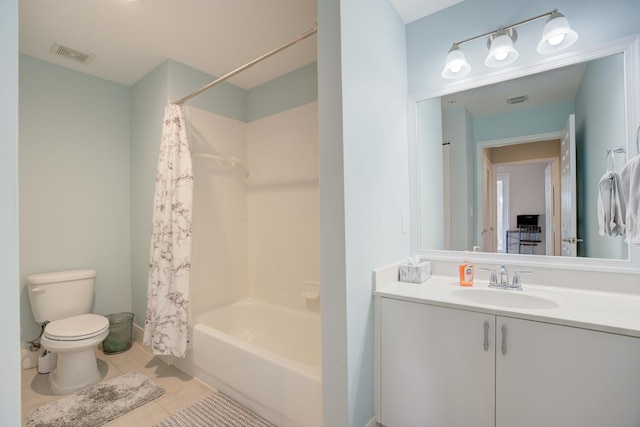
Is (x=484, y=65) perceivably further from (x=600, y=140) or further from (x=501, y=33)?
(x=600, y=140)

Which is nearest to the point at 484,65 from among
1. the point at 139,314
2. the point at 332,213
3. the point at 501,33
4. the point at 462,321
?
the point at 501,33

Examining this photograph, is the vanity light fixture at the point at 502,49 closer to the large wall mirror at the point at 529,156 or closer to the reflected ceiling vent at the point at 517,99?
the large wall mirror at the point at 529,156

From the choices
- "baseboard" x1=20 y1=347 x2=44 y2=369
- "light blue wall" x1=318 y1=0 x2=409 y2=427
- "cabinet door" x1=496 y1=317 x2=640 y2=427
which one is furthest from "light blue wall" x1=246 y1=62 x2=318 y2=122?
"baseboard" x1=20 y1=347 x2=44 y2=369

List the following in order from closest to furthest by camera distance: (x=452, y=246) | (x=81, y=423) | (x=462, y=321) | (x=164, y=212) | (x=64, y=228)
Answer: (x=462, y=321)
(x=81, y=423)
(x=452, y=246)
(x=164, y=212)
(x=64, y=228)

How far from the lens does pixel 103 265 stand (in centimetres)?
271

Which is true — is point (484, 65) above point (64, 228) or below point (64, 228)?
above

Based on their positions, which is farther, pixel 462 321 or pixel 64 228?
pixel 64 228

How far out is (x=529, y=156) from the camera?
169cm

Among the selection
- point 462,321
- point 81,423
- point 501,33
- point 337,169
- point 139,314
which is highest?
point 501,33

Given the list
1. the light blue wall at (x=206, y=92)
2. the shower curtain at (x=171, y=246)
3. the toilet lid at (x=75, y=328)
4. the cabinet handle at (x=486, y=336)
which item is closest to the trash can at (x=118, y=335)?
the toilet lid at (x=75, y=328)

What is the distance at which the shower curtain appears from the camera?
2.12 meters

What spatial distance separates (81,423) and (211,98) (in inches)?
98.7

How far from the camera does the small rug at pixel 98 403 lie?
5.66 feet

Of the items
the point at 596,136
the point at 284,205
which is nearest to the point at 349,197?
the point at 596,136
